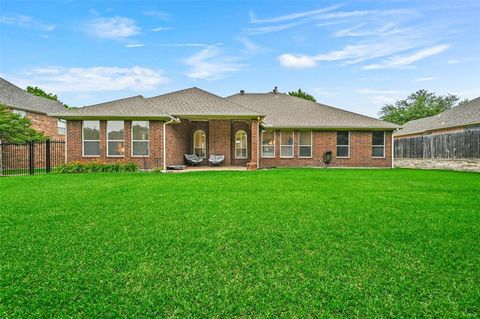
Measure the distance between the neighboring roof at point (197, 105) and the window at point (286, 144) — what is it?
322 cm

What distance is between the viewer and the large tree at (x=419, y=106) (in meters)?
Answer: 42.8

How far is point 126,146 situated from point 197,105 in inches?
175

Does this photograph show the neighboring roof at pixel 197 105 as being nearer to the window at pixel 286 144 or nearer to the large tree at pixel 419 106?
the window at pixel 286 144

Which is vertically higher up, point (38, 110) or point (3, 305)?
point (38, 110)

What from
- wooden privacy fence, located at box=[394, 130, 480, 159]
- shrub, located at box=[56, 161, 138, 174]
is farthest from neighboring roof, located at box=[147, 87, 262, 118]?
wooden privacy fence, located at box=[394, 130, 480, 159]

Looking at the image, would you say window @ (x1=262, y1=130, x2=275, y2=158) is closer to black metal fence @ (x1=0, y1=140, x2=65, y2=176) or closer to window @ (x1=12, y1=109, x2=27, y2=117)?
black metal fence @ (x1=0, y1=140, x2=65, y2=176)

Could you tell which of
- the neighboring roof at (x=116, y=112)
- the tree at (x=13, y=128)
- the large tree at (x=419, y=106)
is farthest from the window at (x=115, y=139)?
the large tree at (x=419, y=106)

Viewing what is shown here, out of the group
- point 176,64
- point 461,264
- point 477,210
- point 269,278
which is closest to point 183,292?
point 269,278

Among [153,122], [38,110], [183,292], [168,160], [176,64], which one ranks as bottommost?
[183,292]

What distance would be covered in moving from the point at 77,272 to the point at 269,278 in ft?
6.44

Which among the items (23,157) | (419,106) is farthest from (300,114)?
(419,106)

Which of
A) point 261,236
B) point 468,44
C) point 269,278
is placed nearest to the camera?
point 269,278

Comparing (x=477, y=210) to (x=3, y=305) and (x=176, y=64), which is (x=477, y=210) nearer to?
(x=3, y=305)

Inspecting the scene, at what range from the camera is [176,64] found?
66.3 feet
